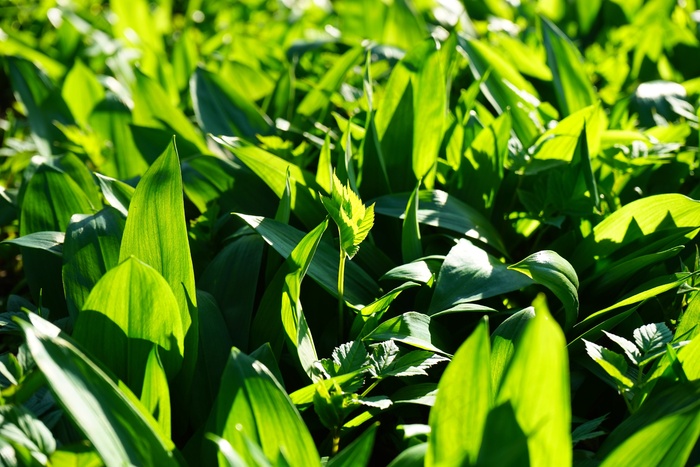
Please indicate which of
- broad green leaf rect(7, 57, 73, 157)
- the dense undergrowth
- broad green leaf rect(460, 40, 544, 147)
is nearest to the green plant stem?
the dense undergrowth

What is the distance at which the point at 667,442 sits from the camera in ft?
3.77

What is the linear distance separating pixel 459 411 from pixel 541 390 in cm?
16

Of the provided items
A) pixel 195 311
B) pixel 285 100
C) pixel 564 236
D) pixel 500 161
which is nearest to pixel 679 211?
pixel 564 236

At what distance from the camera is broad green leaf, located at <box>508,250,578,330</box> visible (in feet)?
5.10

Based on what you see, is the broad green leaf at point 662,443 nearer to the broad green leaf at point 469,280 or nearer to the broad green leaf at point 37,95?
the broad green leaf at point 469,280

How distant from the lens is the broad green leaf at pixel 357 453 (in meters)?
1.21

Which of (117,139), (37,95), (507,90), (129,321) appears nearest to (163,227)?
(129,321)

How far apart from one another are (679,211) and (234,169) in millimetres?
1176

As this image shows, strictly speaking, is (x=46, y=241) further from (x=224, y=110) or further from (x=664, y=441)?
(x=664, y=441)

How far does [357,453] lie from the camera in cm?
123

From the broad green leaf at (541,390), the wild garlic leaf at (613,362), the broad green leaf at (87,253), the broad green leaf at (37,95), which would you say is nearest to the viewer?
the broad green leaf at (541,390)

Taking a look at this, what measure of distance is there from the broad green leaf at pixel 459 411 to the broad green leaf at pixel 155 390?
493 mm

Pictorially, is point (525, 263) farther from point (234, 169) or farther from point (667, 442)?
point (234, 169)

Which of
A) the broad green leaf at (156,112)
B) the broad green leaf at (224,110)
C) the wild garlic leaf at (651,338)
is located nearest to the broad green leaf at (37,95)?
the broad green leaf at (156,112)
